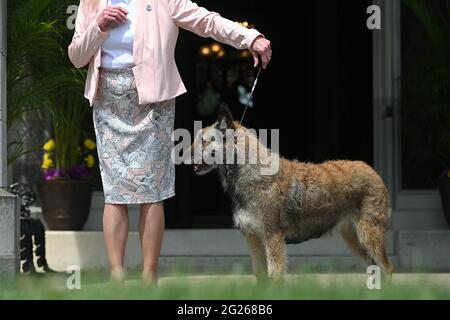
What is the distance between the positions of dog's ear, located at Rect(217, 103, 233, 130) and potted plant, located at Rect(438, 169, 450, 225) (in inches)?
144

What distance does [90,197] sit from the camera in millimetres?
9594

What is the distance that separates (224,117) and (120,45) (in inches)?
33.3

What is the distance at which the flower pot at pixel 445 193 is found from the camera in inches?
366

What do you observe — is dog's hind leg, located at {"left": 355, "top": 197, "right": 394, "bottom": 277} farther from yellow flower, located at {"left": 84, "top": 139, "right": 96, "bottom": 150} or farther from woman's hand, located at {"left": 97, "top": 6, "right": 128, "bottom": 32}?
yellow flower, located at {"left": 84, "top": 139, "right": 96, "bottom": 150}

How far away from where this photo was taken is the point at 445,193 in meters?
A: 9.37

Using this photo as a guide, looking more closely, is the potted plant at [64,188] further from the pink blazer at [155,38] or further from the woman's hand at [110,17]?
the woman's hand at [110,17]

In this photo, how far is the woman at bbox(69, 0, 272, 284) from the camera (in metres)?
5.66

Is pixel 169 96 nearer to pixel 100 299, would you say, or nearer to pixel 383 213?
pixel 100 299

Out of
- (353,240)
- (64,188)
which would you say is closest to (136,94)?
(353,240)

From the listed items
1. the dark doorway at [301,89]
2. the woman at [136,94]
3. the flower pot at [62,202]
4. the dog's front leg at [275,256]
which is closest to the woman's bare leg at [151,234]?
the woman at [136,94]

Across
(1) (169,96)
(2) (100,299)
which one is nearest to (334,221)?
(1) (169,96)

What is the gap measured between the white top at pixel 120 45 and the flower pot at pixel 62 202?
12.2ft

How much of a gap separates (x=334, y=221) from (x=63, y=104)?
3.53 metres

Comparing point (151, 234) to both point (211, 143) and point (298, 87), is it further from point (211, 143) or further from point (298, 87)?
point (298, 87)
